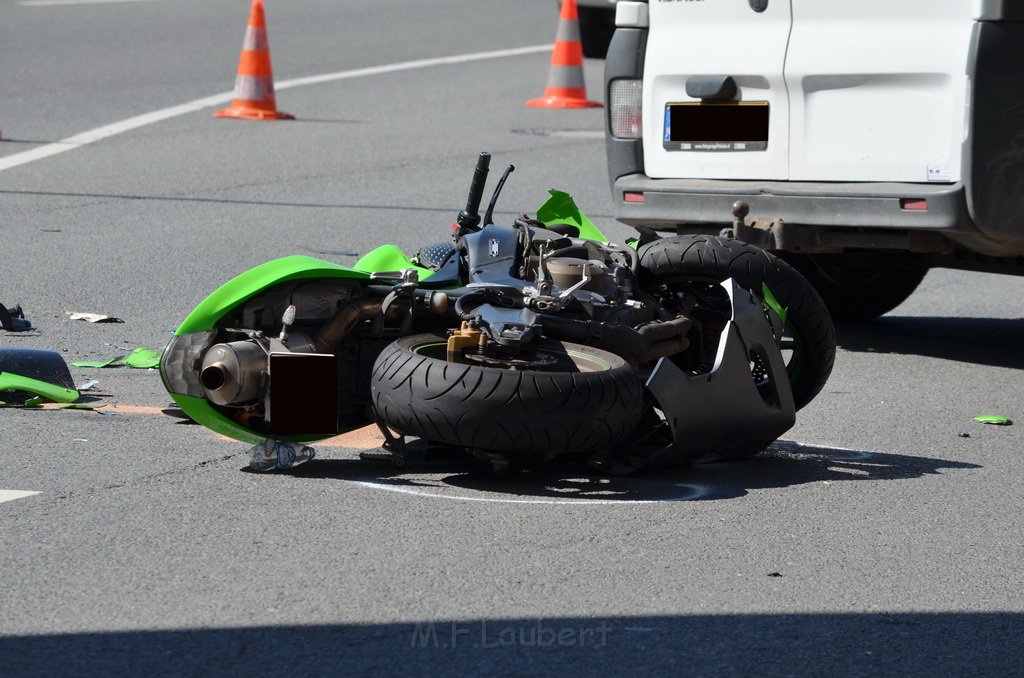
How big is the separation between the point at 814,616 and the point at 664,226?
13.4 feet

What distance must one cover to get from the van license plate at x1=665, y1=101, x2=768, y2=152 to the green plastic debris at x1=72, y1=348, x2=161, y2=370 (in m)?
2.69

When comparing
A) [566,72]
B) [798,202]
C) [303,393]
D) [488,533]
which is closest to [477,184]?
[303,393]

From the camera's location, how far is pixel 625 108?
26.1 ft

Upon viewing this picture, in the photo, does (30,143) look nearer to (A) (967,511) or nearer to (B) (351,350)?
(B) (351,350)

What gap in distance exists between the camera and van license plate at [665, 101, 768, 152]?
7527 millimetres

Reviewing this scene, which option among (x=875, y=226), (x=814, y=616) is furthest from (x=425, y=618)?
(x=875, y=226)

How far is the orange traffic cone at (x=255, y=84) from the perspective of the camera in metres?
14.1

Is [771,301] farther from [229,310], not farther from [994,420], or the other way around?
[229,310]

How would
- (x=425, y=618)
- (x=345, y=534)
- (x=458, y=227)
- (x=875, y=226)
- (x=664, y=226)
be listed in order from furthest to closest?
(x=664, y=226), (x=875, y=226), (x=458, y=227), (x=345, y=534), (x=425, y=618)

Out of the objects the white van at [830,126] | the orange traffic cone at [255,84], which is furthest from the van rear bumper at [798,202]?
the orange traffic cone at [255,84]

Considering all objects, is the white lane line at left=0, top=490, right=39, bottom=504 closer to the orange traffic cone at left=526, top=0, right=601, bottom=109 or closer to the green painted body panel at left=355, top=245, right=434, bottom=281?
the green painted body panel at left=355, top=245, right=434, bottom=281

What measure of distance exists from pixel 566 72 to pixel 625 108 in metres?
8.06

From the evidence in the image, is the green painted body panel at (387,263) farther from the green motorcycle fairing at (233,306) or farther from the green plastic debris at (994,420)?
the green plastic debris at (994,420)

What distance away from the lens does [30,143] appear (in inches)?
490
